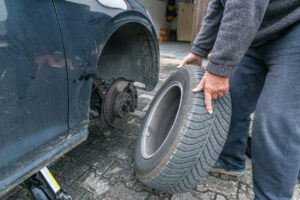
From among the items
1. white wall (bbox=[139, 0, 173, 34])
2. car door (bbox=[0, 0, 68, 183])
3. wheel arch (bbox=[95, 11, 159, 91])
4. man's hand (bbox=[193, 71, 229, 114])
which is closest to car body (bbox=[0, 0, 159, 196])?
car door (bbox=[0, 0, 68, 183])

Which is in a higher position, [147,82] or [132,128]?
[147,82]

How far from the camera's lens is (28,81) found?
34.3 inches

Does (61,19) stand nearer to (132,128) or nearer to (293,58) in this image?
(293,58)

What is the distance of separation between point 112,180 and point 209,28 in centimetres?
129

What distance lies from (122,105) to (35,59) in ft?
A: 3.11

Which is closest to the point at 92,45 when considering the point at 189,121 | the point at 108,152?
the point at 189,121

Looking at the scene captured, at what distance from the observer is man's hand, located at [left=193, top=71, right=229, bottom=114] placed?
3.10 ft

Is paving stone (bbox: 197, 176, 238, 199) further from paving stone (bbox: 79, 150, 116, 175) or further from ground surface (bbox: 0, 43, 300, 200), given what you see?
paving stone (bbox: 79, 150, 116, 175)

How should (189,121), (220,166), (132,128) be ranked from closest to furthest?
(189,121)
(220,166)
(132,128)

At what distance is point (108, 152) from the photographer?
1.73 m

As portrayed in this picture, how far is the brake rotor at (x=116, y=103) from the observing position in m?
1.64

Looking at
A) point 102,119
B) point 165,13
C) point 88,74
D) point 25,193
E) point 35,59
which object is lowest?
point 25,193

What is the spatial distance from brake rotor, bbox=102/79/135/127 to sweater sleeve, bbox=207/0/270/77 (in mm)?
952

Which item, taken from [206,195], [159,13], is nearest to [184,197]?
[206,195]
